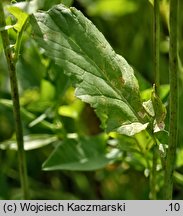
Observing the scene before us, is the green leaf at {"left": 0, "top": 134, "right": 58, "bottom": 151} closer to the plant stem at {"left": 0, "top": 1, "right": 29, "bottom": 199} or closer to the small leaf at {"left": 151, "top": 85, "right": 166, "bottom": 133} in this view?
the plant stem at {"left": 0, "top": 1, "right": 29, "bottom": 199}

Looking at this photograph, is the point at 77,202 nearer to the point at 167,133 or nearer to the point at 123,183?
the point at 167,133

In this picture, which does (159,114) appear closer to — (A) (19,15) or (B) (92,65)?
(B) (92,65)

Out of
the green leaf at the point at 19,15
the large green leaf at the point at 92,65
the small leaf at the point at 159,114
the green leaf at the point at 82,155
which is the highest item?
the green leaf at the point at 19,15

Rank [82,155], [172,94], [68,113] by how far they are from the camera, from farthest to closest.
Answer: [68,113], [82,155], [172,94]

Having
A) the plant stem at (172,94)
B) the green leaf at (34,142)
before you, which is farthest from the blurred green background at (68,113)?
the plant stem at (172,94)

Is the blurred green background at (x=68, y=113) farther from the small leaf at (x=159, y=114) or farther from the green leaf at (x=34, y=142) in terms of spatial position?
the small leaf at (x=159, y=114)

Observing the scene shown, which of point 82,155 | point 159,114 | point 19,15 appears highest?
point 19,15

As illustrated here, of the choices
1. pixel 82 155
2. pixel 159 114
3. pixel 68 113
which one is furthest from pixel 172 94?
pixel 68 113
